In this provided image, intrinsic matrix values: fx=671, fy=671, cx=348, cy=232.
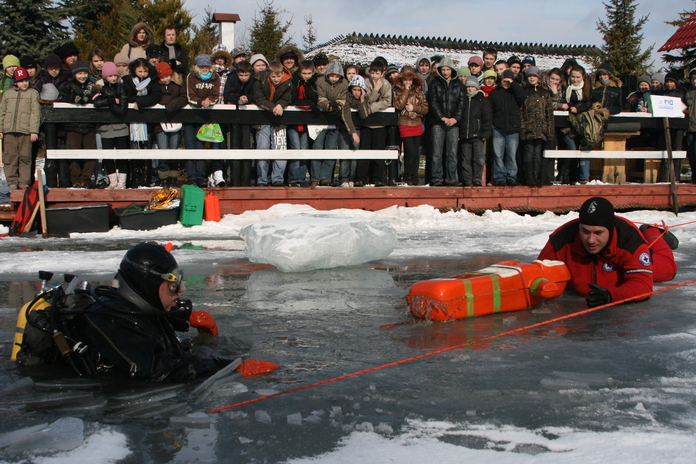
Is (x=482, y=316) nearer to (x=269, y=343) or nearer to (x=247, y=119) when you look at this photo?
(x=269, y=343)

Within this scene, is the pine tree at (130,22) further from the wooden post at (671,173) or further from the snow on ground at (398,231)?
the wooden post at (671,173)

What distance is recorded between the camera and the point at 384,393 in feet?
11.2

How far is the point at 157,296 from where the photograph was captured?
11.6ft

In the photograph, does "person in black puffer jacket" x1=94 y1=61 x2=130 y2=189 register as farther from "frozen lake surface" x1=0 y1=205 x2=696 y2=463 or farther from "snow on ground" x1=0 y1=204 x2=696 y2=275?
"frozen lake surface" x1=0 y1=205 x2=696 y2=463

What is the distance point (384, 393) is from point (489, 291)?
1.92m

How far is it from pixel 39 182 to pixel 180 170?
2275 millimetres

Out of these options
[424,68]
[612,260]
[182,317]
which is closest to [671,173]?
[424,68]

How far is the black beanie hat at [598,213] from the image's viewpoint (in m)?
5.12

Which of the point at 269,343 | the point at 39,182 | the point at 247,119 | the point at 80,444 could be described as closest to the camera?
the point at 80,444

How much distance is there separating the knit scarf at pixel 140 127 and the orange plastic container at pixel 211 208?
134 cm

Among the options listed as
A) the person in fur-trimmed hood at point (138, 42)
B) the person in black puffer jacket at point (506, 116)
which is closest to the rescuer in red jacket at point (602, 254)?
the person in black puffer jacket at point (506, 116)

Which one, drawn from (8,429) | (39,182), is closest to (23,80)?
(39,182)

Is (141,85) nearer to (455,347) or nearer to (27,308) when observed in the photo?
(27,308)

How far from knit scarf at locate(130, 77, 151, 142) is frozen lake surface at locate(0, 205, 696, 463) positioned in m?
4.18
